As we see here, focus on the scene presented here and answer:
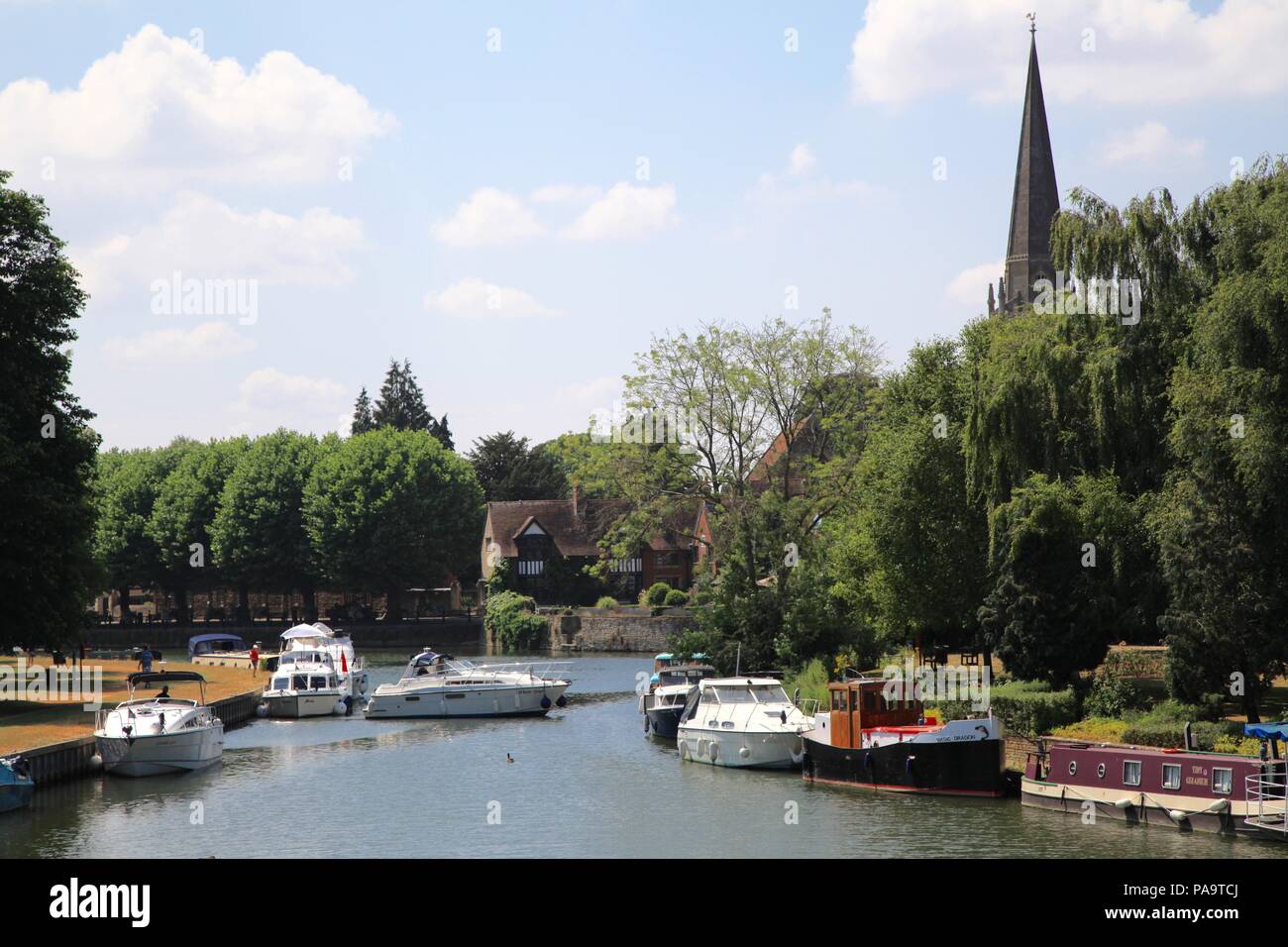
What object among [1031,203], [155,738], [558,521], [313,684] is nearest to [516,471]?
[558,521]

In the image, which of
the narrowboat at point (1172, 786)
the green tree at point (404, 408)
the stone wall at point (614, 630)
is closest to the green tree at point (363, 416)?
the green tree at point (404, 408)

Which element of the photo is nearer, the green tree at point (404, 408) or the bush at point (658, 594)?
the bush at point (658, 594)

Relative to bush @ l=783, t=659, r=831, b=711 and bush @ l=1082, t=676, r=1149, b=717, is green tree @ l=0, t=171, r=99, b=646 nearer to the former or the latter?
bush @ l=783, t=659, r=831, b=711

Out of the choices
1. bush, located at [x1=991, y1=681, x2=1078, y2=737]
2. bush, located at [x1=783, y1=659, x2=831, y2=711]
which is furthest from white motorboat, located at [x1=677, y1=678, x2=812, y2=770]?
bush, located at [x1=991, y1=681, x2=1078, y2=737]

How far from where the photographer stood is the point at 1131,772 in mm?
35719

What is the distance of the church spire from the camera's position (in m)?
109

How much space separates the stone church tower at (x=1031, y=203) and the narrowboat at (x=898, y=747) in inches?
2771

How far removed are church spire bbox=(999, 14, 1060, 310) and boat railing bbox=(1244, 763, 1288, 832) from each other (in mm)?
79291

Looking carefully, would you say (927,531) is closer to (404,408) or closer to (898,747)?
(898,747)

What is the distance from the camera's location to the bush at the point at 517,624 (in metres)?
115

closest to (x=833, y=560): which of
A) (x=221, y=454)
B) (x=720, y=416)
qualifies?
(x=720, y=416)

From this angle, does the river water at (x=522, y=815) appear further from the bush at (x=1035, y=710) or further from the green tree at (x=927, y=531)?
the green tree at (x=927, y=531)

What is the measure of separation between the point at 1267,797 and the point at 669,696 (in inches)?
1101

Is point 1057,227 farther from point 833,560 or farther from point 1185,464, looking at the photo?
point 833,560
